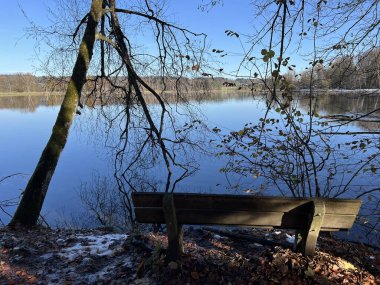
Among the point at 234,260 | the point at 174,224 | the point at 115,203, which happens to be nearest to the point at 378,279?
the point at 234,260

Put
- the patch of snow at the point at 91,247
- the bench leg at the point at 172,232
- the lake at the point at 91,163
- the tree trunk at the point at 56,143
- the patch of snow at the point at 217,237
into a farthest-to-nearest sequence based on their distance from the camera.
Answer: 1. the lake at the point at 91,163
2. the tree trunk at the point at 56,143
3. the patch of snow at the point at 217,237
4. the patch of snow at the point at 91,247
5. the bench leg at the point at 172,232

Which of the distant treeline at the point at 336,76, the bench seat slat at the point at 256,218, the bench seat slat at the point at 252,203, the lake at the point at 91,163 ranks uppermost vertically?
the distant treeline at the point at 336,76

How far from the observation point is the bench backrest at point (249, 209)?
2959 millimetres

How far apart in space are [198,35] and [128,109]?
2.33 m

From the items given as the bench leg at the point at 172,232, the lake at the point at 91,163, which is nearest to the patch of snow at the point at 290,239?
the bench leg at the point at 172,232

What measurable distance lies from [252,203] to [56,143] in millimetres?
4226

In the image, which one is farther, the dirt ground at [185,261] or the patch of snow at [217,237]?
the patch of snow at [217,237]

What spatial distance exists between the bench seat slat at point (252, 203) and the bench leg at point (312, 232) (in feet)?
0.24

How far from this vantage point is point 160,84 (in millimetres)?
8141

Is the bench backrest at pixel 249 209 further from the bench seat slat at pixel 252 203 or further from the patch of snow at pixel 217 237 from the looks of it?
the patch of snow at pixel 217 237

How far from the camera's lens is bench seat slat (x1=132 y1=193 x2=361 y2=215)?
2.95m

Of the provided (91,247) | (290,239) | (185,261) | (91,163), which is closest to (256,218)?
(185,261)

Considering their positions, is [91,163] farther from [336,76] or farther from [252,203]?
[252,203]

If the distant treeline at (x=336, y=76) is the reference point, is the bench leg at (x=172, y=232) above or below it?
below
